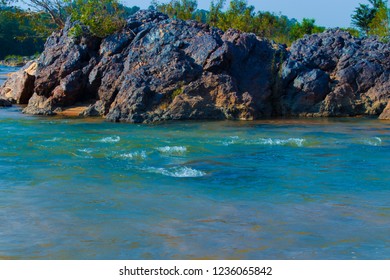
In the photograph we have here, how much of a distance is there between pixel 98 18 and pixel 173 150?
8.57 m

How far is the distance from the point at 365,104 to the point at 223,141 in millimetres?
6395

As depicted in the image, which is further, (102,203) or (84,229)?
(102,203)

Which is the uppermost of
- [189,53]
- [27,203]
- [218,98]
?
[189,53]

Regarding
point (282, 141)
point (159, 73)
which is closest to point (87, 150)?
point (282, 141)

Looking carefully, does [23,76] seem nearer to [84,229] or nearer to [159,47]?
[159,47]

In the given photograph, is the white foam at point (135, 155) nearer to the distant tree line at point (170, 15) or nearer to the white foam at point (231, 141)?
the white foam at point (231, 141)

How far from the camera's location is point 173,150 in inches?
425

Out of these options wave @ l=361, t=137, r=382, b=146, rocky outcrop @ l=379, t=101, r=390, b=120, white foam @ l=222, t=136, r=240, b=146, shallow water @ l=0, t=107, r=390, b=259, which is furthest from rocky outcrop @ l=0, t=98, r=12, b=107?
wave @ l=361, t=137, r=382, b=146

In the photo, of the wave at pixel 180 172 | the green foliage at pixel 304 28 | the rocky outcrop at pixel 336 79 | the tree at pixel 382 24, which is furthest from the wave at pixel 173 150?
the green foliage at pixel 304 28

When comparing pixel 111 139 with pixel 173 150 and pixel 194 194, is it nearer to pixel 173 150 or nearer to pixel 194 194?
pixel 173 150

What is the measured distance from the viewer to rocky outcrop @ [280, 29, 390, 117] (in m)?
16.5

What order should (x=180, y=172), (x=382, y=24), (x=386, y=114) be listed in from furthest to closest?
1. (x=382, y=24)
2. (x=386, y=114)
3. (x=180, y=172)

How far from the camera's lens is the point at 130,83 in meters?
15.9

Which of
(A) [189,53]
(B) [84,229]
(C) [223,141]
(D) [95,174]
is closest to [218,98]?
(A) [189,53]
